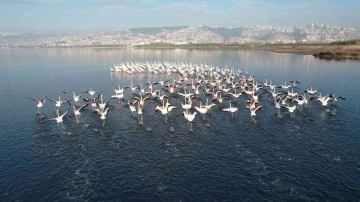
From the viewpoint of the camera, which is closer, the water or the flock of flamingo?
the water

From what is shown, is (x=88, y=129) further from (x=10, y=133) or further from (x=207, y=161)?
(x=207, y=161)

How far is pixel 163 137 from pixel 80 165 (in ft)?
36.2

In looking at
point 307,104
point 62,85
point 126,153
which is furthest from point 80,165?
point 62,85

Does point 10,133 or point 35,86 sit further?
point 35,86

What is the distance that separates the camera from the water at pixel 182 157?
25219 millimetres

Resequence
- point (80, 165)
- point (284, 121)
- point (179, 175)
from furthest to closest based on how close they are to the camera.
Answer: point (284, 121) → point (80, 165) → point (179, 175)

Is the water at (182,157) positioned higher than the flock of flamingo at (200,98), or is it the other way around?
the flock of flamingo at (200,98)

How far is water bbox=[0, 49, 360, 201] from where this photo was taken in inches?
993

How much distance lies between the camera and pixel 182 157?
31484 mm

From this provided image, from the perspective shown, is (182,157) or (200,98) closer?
(182,157)

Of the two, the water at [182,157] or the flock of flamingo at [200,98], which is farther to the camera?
the flock of flamingo at [200,98]

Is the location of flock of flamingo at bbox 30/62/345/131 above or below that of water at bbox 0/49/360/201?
above

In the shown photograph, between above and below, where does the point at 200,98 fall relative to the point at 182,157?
above

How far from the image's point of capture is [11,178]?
27812 millimetres
